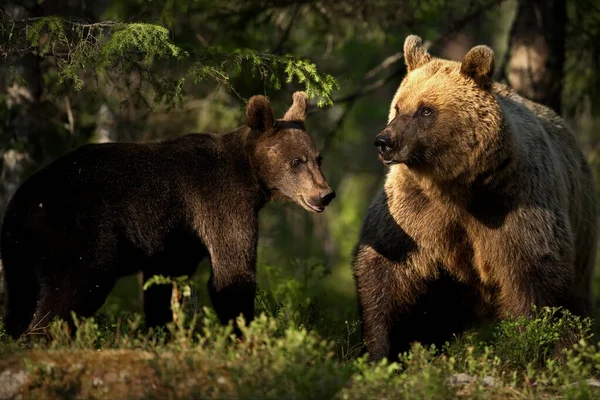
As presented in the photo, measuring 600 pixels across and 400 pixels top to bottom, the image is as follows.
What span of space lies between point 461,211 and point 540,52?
15.2ft

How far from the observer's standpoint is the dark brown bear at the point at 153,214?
Answer: 23.9 ft

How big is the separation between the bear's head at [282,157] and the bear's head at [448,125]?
3.17ft

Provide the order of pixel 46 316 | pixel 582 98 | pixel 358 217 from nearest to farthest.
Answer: pixel 46 316 → pixel 582 98 → pixel 358 217

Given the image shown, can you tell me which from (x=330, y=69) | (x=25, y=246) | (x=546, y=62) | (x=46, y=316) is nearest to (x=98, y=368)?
(x=46, y=316)

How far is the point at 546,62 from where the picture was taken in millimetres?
11953

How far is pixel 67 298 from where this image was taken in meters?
7.18

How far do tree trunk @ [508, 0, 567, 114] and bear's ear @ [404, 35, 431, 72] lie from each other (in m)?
3.73

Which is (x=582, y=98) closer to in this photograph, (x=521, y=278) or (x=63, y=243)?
(x=521, y=278)

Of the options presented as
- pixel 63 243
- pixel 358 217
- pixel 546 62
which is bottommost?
pixel 358 217

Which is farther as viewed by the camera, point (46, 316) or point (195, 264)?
point (195, 264)

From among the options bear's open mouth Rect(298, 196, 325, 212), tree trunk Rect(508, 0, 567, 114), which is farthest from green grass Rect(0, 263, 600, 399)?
tree trunk Rect(508, 0, 567, 114)

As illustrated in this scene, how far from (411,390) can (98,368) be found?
6.54 feet

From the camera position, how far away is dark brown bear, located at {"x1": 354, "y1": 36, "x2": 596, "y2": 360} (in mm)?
7793

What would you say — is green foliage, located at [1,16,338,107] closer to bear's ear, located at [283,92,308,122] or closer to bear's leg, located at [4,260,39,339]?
bear's ear, located at [283,92,308,122]
